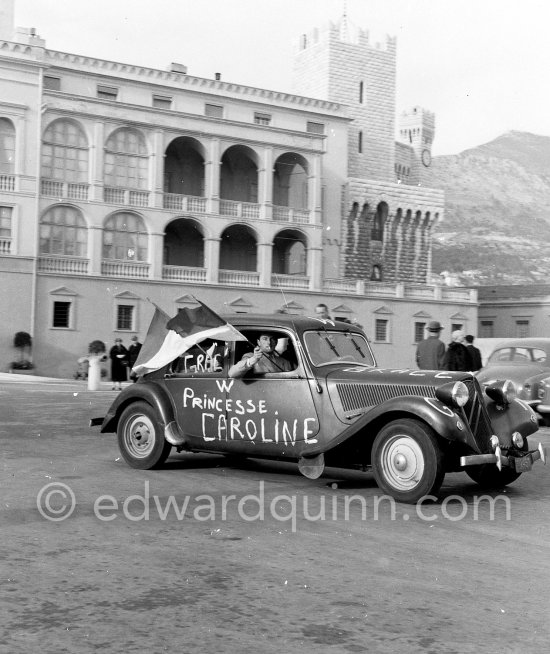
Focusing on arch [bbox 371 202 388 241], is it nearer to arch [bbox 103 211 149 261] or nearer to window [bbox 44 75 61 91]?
arch [bbox 103 211 149 261]

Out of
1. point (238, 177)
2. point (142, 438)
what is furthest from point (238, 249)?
point (142, 438)

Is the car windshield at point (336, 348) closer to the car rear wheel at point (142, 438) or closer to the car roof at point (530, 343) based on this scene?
the car rear wheel at point (142, 438)

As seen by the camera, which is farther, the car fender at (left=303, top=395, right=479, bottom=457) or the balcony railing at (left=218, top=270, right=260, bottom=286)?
the balcony railing at (left=218, top=270, right=260, bottom=286)

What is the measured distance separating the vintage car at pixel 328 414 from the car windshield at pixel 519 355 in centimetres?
1013

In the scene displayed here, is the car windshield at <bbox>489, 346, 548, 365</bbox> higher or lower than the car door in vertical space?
higher

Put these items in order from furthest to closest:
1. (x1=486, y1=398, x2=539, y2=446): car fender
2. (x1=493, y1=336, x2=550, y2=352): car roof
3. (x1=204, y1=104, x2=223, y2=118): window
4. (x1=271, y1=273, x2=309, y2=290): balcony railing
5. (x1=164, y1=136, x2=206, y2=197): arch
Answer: (x1=204, y1=104, x2=223, y2=118): window → (x1=164, y1=136, x2=206, y2=197): arch → (x1=271, y1=273, x2=309, y2=290): balcony railing → (x1=493, y1=336, x2=550, y2=352): car roof → (x1=486, y1=398, x2=539, y2=446): car fender

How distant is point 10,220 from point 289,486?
3519cm

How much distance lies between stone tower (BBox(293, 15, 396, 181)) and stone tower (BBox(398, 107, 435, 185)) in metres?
13.1

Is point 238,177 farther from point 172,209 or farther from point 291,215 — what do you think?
point 172,209

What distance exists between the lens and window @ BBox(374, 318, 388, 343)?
52531 millimetres

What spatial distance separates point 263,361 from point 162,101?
42.2 m

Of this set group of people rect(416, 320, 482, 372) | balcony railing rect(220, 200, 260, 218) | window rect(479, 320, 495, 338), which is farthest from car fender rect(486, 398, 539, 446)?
window rect(479, 320, 495, 338)

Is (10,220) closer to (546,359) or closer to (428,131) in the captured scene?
(546,359)

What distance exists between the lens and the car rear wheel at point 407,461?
319 inches
